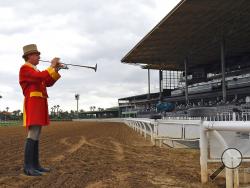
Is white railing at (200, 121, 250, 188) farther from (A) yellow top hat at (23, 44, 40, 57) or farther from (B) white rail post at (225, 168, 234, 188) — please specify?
(A) yellow top hat at (23, 44, 40, 57)

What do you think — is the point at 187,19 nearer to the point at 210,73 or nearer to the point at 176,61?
the point at 176,61

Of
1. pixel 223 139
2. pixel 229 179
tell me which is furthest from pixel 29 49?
pixel 229 179

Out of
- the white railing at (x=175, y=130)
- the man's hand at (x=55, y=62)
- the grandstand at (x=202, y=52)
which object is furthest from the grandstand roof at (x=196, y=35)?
the man's hand at (x=55, y=62)

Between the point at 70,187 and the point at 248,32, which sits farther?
the point at 248,32

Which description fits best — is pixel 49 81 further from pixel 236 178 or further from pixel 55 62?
pixel 236 178

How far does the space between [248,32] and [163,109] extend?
410 inches

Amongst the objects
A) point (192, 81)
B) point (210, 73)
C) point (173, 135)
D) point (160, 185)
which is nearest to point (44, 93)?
point (160, 185)

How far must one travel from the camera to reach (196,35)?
39.7 meters

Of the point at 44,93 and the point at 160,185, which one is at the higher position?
the point at 44,93

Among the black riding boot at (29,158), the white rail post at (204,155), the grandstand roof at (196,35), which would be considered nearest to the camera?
the white rail post at (204,155)

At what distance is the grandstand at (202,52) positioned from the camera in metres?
32.1

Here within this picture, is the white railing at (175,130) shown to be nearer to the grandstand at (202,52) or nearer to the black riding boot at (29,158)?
the black riding boot at (29,158)

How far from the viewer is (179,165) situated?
Answer: 281 inches

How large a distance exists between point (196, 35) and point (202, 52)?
986cm
